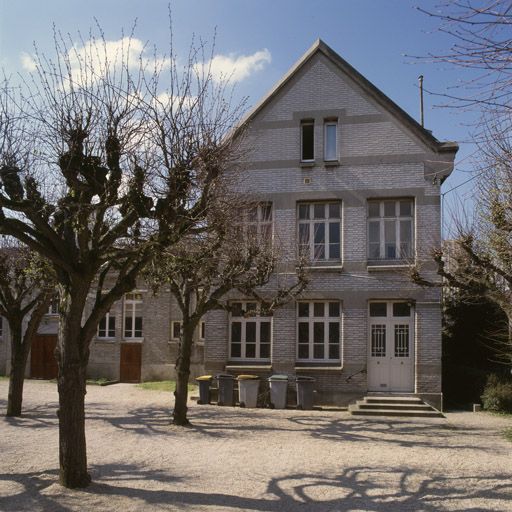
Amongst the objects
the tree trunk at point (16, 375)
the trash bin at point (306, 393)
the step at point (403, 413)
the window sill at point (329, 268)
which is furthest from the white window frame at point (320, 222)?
the tree trunk at point (16, 375)

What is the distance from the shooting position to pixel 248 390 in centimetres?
1689

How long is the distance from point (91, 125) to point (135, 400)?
11507mm

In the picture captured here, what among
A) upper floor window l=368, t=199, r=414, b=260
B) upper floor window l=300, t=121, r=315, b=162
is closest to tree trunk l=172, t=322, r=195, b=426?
upper floor window l=368, t=199, r=414, b=260

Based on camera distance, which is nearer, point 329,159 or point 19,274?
point 19,274

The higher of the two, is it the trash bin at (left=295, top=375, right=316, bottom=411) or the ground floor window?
the ground floor window

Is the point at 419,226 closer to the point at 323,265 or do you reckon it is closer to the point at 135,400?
the point at 323,265

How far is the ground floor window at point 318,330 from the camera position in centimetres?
1761

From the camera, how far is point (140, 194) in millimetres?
7820

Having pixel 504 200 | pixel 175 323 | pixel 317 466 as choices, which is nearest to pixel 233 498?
pixel 317 466

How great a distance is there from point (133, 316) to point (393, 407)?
12.0m

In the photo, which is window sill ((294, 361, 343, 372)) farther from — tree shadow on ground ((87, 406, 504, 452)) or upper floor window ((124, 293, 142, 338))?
upper floor window ((124, 293, 142, 338))

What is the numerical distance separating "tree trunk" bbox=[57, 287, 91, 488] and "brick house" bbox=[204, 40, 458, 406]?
9.33m

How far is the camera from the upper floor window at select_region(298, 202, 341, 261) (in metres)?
17.9

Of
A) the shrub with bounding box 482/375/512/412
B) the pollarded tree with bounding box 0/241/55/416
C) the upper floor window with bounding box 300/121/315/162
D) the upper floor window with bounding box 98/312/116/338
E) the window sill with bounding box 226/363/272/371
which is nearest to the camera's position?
the pollarded tree with bounding box 0/241/55/416
